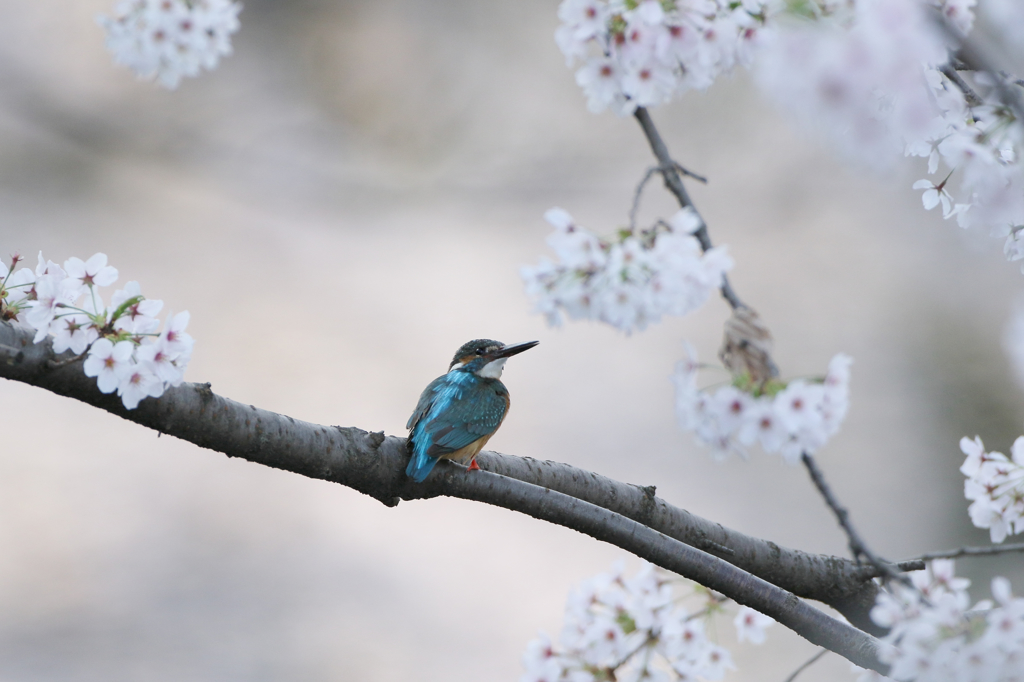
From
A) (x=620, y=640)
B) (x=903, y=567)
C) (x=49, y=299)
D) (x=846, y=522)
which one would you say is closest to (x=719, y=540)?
(x=903, y=567)

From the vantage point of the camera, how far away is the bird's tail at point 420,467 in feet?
4.68

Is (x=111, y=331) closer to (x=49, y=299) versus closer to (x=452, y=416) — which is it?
(x=49, y=299)

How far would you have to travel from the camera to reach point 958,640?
2.73 feet

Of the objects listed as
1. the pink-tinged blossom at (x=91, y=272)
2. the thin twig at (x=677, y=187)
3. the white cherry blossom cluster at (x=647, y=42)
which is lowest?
the pink-tinged blossom at (x=91, y=272)

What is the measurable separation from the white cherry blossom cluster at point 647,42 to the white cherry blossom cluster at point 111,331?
0.60 m

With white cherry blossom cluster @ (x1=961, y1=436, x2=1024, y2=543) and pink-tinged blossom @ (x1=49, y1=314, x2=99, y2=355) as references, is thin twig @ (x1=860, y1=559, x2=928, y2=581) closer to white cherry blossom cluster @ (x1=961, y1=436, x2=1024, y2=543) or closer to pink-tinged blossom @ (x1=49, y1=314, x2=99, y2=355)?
white cherry blossom cluster @ (x1=961, y1=436, x2=1024, y2=543)

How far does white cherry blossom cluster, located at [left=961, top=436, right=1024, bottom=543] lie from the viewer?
114cm

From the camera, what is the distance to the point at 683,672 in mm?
1204

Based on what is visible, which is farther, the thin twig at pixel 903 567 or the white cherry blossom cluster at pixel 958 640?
the thin twig at pixel 903 567

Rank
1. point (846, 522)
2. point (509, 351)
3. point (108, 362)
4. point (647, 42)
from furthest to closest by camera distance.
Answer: point (509, 351) < point (108, 362) < point (647, 42) < point (846, 522)

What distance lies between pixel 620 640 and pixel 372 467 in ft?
1.63

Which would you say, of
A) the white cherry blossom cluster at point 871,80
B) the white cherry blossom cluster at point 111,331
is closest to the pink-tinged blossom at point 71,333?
the white cherry blossom cluster at point 111,331

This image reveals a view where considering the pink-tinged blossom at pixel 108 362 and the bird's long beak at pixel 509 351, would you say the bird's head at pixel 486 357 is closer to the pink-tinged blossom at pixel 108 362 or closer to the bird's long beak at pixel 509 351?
the bird's long beak at pixel 509 351

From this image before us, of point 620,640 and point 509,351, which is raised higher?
point 509,351
